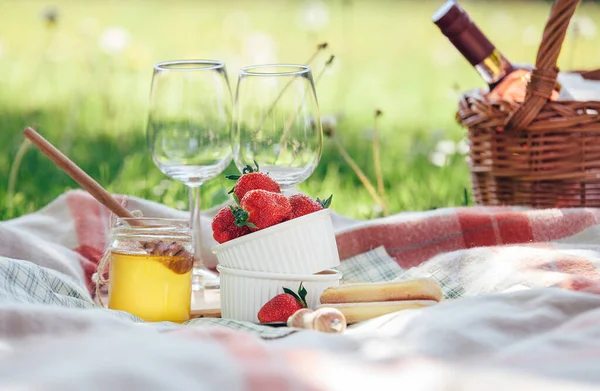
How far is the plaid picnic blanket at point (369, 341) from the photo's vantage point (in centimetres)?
99

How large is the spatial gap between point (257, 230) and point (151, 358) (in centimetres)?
51

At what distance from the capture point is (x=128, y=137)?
3447 millimetres

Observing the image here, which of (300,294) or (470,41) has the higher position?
(470,41)

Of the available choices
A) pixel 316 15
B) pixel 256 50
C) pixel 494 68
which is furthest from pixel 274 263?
pixel 316 15

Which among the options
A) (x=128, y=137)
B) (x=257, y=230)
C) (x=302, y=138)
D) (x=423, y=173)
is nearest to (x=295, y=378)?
(x=257, y=230)

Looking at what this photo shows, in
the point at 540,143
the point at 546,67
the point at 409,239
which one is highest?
the point at 546,67

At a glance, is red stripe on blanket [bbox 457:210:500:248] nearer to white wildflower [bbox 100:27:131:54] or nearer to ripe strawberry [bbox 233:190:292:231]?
ripe strawberry [bbox 233:190:292:231]

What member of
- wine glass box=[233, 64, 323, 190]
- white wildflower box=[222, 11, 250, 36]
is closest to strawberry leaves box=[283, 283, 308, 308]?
wine glass box=[233, 64, 323, 190]

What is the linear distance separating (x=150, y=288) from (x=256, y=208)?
0.76ft

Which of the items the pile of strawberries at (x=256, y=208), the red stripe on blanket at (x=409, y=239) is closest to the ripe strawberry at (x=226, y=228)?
the pile of strawberries at (x=256, y=208)

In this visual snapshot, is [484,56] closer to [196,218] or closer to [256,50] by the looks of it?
[196,218]

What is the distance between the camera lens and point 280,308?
56.6 inches

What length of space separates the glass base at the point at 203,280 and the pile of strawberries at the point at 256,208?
33 cm

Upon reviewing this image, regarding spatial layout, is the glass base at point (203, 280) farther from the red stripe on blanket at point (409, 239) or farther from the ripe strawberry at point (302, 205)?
the ripe strawberry at point (302, 205)
